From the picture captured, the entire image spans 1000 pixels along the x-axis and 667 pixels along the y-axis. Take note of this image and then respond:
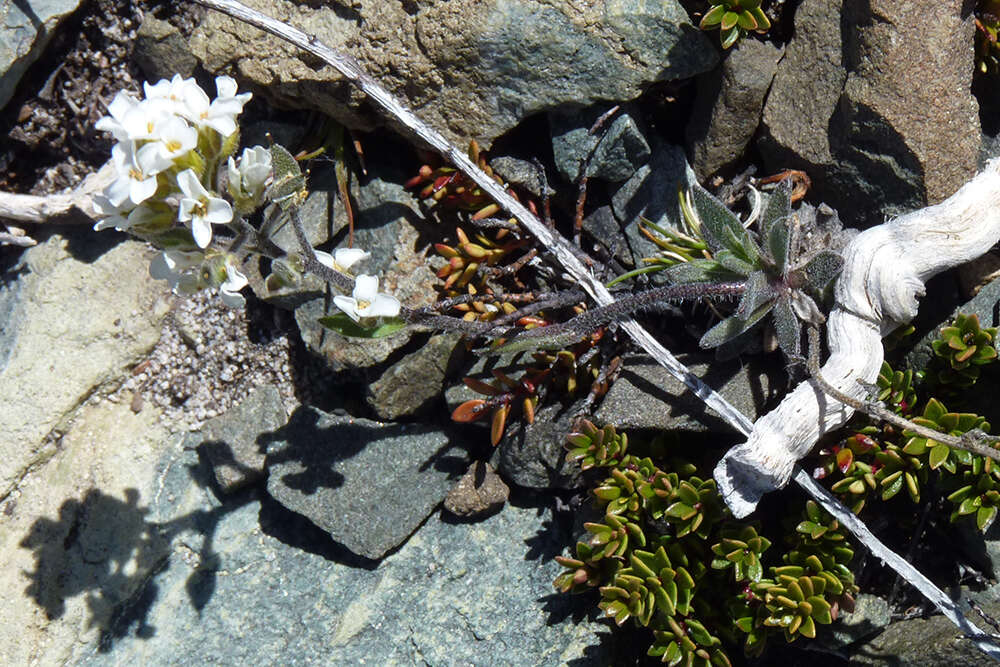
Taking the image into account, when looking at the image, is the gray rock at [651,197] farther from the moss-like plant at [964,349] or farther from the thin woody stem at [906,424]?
the moss-like plant at [964,349]

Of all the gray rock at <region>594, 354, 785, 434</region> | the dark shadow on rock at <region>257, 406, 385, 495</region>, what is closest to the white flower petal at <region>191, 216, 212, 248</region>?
the dark shadow on rock at <region>257, 406, 385, 495</region>

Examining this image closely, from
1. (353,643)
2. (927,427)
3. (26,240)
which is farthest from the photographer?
(26,240)

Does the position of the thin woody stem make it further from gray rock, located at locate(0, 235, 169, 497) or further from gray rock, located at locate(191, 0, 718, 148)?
gray rock, located at locate(0, 235, 169, 497)

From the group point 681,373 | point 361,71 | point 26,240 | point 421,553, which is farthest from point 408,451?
point 26,240

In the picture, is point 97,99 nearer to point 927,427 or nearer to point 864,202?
point 864,202

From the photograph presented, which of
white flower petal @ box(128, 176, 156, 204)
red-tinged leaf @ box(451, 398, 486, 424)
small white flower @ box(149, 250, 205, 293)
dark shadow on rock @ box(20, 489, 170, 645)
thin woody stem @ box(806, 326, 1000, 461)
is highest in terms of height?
white flower petal @ box(128, 176, 156, 204)

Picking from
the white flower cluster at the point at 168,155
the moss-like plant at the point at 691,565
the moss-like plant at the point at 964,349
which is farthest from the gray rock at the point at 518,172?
the moss-like plant at the point at 964,349
